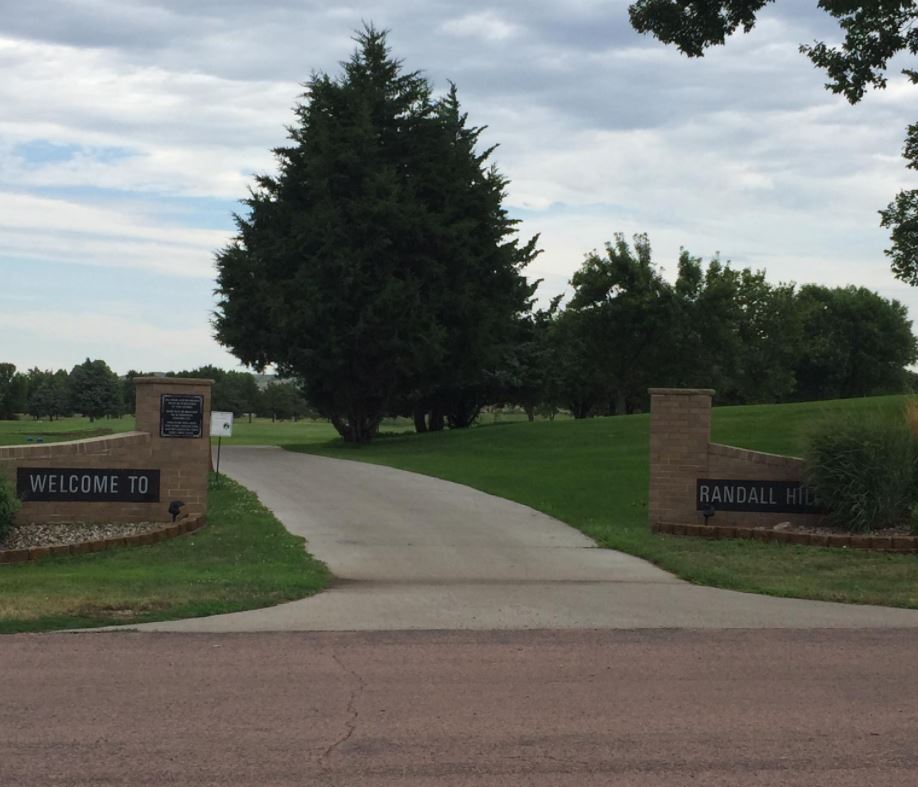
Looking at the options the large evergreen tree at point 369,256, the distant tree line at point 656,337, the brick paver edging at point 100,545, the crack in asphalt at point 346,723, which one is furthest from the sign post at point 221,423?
the distant tree line at point 656,337

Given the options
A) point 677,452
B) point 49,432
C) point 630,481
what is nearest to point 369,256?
point 630,481

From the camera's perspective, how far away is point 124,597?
9.32 m

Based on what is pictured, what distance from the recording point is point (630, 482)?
2048 cm

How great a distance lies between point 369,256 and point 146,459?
19.9 m

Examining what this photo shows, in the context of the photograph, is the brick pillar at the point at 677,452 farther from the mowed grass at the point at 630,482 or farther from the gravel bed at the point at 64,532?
the gravel bed at the point at 64,532

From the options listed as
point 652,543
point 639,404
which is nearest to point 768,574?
point 652,543

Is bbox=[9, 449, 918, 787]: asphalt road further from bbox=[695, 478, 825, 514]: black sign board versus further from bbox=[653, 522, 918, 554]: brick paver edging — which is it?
bbox=[695, 478, 825, 514]: black sign board

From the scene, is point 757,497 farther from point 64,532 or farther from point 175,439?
point 64,532

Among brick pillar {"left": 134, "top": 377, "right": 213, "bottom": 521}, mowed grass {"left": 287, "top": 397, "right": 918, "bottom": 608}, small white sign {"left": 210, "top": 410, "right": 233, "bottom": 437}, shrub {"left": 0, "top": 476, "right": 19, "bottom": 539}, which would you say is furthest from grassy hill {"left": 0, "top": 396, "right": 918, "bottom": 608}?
shrub {"left": 0, "top": 476, "right": 19, "bottom": 539}

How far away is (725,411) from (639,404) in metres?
29.4

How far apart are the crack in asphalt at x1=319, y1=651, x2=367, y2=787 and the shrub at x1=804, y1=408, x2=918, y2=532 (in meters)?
8.88

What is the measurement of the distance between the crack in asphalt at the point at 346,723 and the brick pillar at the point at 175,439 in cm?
788

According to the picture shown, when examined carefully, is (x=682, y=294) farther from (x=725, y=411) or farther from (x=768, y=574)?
(x=768, y=574)

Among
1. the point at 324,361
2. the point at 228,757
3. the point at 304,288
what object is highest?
the point at 304,288
